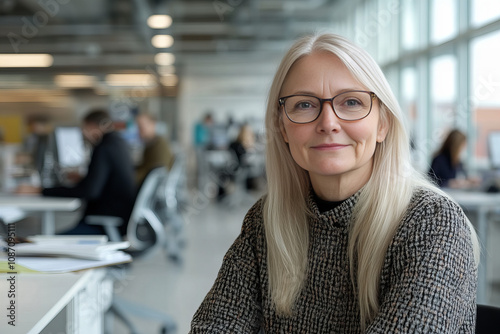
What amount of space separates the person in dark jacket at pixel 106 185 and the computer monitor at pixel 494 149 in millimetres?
3124

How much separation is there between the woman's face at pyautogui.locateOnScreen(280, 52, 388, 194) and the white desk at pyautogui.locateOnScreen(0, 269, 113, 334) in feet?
1.93

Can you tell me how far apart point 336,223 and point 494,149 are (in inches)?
168

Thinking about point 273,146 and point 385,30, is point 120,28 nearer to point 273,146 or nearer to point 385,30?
point 385,30

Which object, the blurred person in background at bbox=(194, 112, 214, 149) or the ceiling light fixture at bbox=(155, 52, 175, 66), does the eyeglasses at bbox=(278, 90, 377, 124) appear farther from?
the ceiling light fixture at bbox=(155, 52, 175, 66)

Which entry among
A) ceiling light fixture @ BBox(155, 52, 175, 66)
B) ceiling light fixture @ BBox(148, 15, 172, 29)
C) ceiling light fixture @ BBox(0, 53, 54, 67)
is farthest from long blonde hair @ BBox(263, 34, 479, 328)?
ceiling light fixture @ BBox(0, 53, 54, 67)

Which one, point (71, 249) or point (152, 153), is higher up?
point (152, 153)

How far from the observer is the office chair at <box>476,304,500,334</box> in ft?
3.66

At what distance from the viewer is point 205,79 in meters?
16.1

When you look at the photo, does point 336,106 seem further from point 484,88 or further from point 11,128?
point 484,88

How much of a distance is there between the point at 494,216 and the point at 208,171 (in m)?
8.07

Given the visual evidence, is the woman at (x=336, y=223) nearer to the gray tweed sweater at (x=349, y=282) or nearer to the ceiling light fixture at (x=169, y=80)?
the gray tweed sweater at (x=349, y=282)

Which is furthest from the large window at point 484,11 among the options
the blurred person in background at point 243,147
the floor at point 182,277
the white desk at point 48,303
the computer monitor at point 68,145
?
the white desk at point 48,303

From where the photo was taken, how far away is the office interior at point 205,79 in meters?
4.98

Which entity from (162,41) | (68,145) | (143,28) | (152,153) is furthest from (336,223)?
(162,41)
